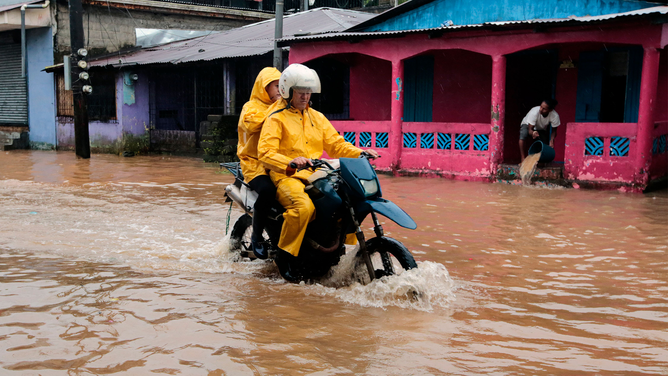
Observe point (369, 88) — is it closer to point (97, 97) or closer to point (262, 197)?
point (97, 97)

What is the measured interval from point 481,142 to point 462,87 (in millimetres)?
2553

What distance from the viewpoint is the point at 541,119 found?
12242 mm

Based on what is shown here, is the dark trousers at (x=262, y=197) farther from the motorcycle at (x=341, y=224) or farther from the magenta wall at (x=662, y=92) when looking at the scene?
the magenta wall at (x=662, y=92)

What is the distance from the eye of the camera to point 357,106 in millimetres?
16312

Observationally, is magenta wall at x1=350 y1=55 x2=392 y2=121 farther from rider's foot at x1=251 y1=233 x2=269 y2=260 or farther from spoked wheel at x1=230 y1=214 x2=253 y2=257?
rider's foot at x1=251 y1=233 x2=269 y2=260

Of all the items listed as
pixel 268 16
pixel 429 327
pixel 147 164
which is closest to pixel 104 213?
pixel 429 327

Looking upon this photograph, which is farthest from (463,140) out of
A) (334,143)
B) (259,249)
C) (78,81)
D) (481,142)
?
(78,81)

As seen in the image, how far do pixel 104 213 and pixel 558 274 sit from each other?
5.82 m

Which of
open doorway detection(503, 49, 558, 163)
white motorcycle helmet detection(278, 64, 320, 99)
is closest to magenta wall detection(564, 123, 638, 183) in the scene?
open doorway detection(503, 49, 558, 163)

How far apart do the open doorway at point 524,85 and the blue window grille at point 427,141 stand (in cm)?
172

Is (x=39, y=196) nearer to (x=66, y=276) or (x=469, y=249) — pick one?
(x=66, y=276)

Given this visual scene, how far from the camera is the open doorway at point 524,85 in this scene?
13.3 metres

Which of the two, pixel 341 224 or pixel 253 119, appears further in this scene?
pixel 253 119

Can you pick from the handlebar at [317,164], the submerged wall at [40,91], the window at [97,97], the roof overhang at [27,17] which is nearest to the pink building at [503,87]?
the handlebar at [317,164]
